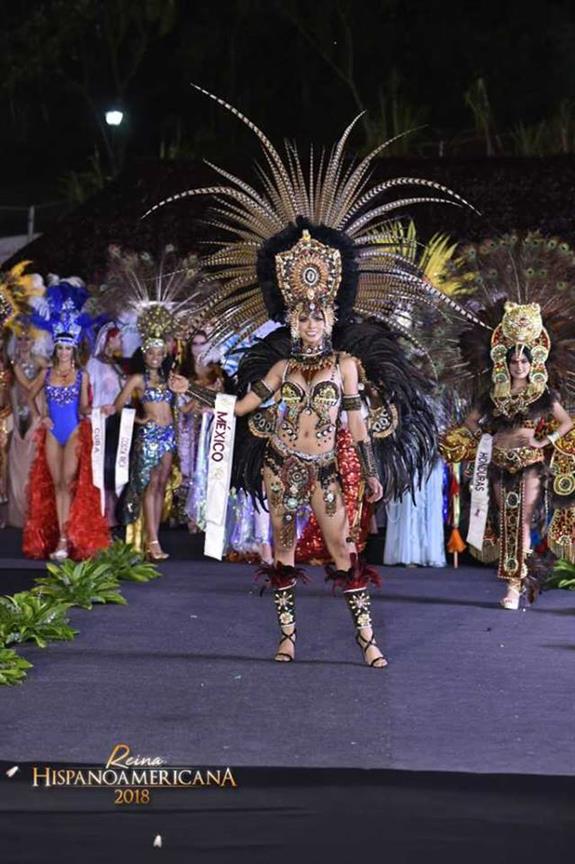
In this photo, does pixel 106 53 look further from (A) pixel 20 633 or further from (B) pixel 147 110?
(A) pixel 20 633

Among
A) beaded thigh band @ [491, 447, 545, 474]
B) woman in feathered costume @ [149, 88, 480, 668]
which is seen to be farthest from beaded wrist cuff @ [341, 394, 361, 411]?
beaded thigh band @ [491, 447, 545, 474]

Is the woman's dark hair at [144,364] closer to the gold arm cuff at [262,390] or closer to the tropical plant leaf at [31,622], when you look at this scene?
the tropical plant leaf at [31,622]

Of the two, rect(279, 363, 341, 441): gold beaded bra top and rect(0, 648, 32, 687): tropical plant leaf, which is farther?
rect(279, 363, 341, 441): gold beaded bra top

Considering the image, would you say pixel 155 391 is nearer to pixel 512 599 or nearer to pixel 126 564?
pixel 126 564

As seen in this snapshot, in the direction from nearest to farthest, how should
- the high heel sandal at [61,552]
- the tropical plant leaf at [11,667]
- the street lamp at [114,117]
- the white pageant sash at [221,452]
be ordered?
the tropical plant leaf at [11,667], the white pageant sash at [221,452], the high heel sandal at [61,552], the street lamp at [114,117]

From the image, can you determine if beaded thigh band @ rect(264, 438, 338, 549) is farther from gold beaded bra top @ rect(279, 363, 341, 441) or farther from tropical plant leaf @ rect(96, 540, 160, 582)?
tropical plant leaf @ rect(96, 540, 160, 582)

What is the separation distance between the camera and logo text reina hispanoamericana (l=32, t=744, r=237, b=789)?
6.04 meters

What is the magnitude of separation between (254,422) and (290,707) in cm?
174

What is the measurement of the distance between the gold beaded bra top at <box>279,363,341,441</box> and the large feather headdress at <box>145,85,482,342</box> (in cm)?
38

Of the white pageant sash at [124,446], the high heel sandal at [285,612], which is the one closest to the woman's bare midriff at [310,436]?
the high heel sandal at [285,612]

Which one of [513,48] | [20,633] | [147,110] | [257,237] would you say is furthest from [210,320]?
[147,110]

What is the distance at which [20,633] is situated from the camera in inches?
353

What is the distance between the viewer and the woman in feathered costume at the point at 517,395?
408 inches

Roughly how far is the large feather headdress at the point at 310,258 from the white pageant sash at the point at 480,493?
1.57 metres
